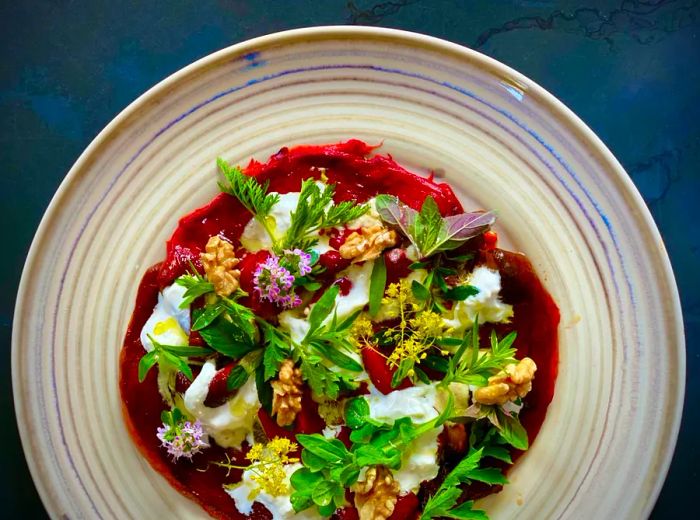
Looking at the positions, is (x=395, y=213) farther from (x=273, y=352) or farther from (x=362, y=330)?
(x=273, y=352)

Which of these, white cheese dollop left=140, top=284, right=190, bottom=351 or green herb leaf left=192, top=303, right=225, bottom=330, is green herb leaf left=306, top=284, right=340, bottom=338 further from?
white cheese dollop left=140, top=284, right=190, bottom=351

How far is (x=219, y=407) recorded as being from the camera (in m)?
2.29

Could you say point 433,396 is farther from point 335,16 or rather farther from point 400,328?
point 335,16

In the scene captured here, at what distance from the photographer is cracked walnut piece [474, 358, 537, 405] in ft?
7.10

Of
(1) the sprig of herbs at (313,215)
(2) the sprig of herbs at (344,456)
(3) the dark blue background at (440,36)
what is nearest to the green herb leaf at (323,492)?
(2) the sprig of herbs at (344,456)

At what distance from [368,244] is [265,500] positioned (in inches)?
38.6

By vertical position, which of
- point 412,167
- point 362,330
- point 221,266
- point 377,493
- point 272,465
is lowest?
point 377,493

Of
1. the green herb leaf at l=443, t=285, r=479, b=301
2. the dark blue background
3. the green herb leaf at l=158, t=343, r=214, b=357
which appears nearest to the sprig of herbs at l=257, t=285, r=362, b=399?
the green herb leaf at l=158, t=343, r=214, b=357

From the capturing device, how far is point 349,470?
2.14 m

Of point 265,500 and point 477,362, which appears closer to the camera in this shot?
point 477,362

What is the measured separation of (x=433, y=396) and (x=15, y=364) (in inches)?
59.6

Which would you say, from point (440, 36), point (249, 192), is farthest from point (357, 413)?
point (440, 36)

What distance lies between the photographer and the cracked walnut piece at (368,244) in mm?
2258

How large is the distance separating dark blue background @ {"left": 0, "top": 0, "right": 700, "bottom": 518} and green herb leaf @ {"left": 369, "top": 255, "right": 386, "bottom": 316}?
40.5 inches
